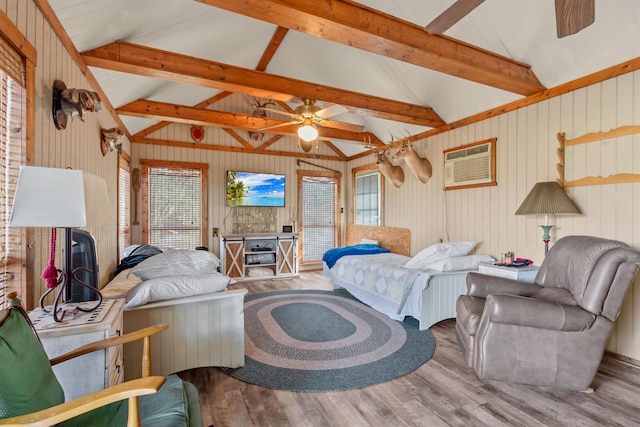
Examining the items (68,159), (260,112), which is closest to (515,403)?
(68,159)

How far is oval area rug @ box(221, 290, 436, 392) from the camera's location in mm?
2498

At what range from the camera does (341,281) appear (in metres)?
4.95

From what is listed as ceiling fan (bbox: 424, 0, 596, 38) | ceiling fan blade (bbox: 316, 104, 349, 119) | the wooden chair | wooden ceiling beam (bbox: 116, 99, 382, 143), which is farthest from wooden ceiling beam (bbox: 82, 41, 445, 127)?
the wooden chair

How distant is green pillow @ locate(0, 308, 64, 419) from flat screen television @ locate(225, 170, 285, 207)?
502cm

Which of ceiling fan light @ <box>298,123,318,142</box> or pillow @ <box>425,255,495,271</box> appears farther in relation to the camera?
ceiling fan light @ <box>298,123,318,142</box>

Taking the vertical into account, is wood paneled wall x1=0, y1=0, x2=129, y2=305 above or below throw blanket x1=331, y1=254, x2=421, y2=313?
above

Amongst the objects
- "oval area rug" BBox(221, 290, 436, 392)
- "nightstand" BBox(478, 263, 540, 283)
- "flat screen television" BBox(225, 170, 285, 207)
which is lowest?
"oval area rug" BBox(221, 290, 436, 392)

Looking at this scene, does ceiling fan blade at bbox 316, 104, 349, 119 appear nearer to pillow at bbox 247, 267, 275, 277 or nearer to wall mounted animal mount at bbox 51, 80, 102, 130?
wall mounted animal mount at bbox 51, 80, 102, 130

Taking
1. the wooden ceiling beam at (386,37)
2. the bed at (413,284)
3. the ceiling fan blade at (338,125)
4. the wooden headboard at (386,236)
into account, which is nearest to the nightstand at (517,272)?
the bed at (413,284)

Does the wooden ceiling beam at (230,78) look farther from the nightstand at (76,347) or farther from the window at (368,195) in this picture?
the nightstand at (76,347)

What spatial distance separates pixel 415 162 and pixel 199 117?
3341mm

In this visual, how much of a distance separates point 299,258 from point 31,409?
5.87m

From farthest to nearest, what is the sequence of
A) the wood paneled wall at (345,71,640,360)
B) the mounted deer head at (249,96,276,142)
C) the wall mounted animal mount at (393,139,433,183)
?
the mounted deer head at (249,96,276,142)
the wall mounted animal mount at (393,139,433,183)
the wood paneled wall at (345,71,640,360)

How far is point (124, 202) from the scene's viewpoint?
4914 mm
